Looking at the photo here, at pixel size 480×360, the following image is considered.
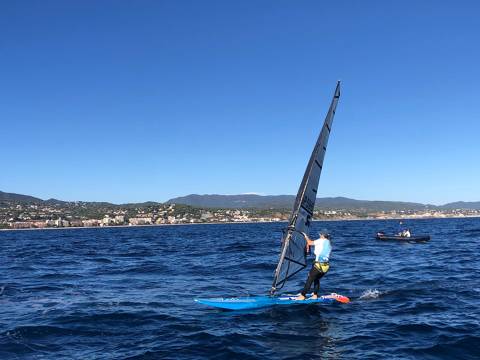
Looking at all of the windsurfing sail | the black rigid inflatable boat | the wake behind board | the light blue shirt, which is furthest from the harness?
the black rigid inflatable boat

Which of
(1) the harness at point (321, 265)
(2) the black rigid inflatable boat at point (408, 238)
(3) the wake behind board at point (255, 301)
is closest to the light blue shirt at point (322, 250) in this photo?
(1) the harness at point (321, 265)

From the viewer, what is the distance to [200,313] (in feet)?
59.2

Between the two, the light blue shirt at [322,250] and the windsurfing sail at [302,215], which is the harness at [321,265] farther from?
the windsurfing sail at [302,215]

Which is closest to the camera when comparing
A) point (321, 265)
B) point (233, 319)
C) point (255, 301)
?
point (233, 319)

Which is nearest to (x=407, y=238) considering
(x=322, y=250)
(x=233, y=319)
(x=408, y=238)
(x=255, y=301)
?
(x=408, y=238)

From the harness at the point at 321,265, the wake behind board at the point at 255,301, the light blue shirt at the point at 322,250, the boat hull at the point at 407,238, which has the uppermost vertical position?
the light blue shirt at the point at 322,250

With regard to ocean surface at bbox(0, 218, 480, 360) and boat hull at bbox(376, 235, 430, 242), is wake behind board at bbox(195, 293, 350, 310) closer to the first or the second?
ocean surface at bbox(0, 218, 480, 360)

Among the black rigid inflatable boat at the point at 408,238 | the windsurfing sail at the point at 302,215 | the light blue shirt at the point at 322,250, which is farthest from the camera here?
the black rigid inflatable boat at the point at 408,238

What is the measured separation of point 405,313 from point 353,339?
425 centimetres

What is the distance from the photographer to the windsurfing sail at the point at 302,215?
18.0 m

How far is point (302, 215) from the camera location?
18.6m

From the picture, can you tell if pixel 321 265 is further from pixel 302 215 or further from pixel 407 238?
pixel 407 238

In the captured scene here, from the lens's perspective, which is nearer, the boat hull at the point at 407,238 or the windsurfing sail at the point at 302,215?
the windsurfing sail at the point at 302,215

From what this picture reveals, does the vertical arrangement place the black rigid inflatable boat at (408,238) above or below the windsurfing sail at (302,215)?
below
